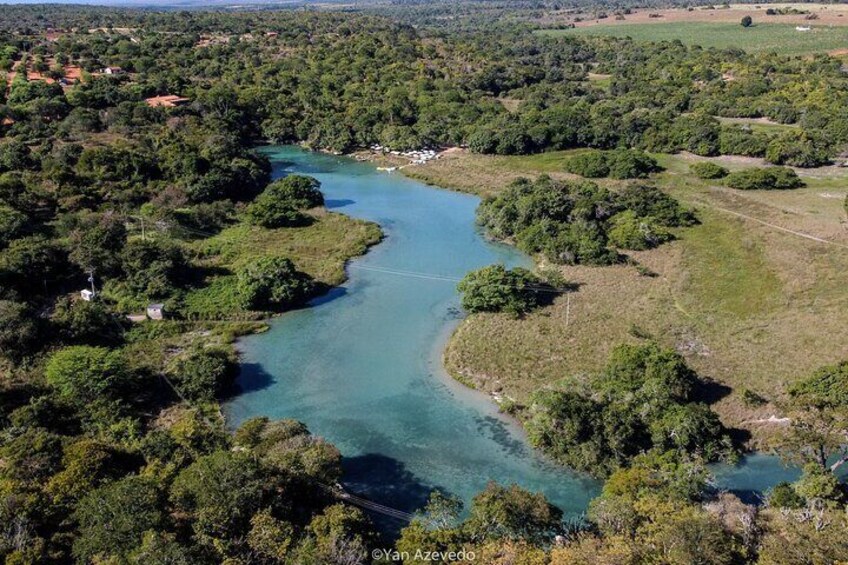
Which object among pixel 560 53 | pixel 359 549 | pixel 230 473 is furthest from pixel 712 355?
pixel 560 53

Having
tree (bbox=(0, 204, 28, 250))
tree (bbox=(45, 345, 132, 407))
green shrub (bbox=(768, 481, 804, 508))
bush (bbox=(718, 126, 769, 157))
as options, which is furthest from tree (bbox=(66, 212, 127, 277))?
bush (bbox=(718, 126, 769, 157))

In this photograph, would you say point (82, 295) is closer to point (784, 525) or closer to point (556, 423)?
point (556, 423)

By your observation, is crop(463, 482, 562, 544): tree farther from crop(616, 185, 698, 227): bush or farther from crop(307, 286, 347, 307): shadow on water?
crop(616, 185, 698, 227): bush

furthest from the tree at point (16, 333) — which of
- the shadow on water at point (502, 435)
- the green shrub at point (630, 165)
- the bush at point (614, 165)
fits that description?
the green shrub at point (630, 165)

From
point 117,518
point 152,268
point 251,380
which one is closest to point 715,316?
Result: point 251,380

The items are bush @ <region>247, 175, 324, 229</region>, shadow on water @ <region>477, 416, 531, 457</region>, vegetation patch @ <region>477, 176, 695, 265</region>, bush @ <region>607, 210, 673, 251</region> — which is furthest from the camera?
bush @ <region>247, 175, 324, 229</region>

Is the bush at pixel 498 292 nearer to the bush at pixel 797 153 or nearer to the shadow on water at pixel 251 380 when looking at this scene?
the shadow on water at pixel 251 380

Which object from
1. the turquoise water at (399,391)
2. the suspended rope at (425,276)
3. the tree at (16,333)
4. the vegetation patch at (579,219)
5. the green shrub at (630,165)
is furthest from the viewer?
the green shrub at (630,165)
